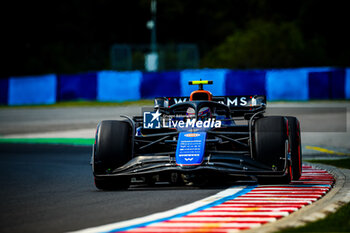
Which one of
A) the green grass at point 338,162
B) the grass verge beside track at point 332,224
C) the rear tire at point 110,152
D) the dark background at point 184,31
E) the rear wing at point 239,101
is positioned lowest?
the green grass at point 338,162

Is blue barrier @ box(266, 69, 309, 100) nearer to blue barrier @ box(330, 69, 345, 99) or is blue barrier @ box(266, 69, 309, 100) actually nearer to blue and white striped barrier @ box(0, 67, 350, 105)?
blue and white striped barrier @ box(0, 67, 350, 105)

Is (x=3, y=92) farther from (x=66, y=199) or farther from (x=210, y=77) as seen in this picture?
(x=66, y=199)

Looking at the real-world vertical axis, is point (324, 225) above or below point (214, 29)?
below

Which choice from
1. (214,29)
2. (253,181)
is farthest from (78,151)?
(214,29)

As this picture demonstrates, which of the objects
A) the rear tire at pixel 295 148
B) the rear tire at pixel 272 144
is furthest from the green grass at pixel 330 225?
the rear tire at pixel 295 148

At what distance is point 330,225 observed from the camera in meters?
6.14

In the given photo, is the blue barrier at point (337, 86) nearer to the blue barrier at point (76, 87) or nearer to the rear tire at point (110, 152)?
the blue barrier at point (76, 87)

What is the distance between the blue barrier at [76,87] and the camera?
37.2 metres

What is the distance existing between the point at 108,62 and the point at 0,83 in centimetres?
1934

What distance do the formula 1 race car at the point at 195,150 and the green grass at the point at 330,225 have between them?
6.96 feet

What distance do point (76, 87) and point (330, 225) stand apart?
106 ft

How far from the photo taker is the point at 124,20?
7075 cm

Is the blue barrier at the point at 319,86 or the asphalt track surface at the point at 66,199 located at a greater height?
the blue barrier at the point at 319,86

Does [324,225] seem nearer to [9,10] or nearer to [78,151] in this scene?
[78,151]
